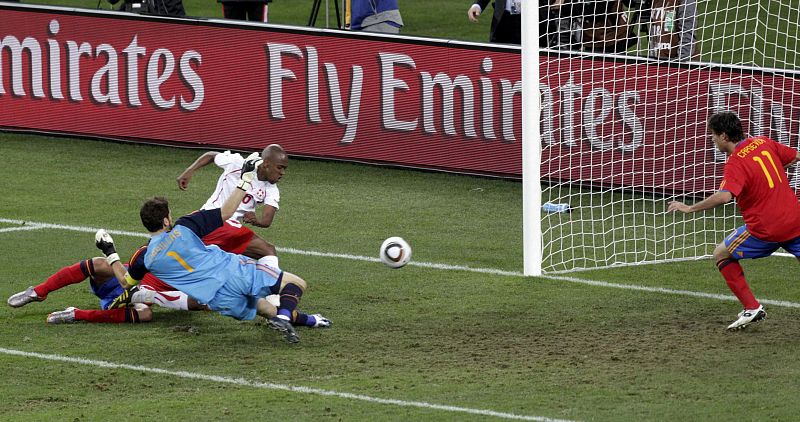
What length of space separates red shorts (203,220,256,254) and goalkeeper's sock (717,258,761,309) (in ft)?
12.2

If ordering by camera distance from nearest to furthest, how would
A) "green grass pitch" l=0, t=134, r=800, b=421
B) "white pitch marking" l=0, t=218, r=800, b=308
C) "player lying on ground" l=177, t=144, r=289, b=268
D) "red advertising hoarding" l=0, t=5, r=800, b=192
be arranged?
1. "green grass pitch" l=0, t=134, r=800, b=421
2. "player lying on ground" l=177, t=144, r=289, b=268
3. "white pitch marking" l=0, t=218, r=800, b=308
4. "red advertising hoarding" l=0, t=5, r=800, b=192

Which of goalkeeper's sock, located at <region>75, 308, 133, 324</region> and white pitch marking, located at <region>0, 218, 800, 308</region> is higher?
goalkeeper's sock, located at <region>75, 308, 133, 324</region>

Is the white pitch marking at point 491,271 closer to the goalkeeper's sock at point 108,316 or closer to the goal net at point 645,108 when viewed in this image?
the goal net at point 645,108

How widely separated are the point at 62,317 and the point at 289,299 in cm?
178

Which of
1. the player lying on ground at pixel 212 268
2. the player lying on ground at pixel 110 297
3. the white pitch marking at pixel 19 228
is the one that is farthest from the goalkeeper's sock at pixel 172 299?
the white pitch marking at pixel 19 228

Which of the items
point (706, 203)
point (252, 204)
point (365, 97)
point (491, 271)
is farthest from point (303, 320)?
point (365, 97)

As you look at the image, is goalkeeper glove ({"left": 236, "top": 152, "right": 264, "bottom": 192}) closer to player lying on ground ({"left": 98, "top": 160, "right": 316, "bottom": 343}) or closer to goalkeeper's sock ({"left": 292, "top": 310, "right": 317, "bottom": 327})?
player lying on ground ({"left": 98, "top": 160, "right": 316, "bottom": 343})

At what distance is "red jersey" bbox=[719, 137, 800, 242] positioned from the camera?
10.5 meters

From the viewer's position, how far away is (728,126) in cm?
1056

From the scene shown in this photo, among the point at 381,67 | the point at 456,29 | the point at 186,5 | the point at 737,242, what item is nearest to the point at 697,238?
the point at 737,242

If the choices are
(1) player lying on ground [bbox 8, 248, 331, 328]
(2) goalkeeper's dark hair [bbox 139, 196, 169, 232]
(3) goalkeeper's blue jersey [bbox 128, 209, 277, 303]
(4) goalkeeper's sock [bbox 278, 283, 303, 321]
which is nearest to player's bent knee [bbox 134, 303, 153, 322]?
(1) player lying on ground [bbox 8, 248, 331, 328]

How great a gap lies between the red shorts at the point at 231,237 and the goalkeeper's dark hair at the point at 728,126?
3733mm

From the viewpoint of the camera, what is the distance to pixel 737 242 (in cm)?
1074

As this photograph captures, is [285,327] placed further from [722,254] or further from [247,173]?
[722,254]
